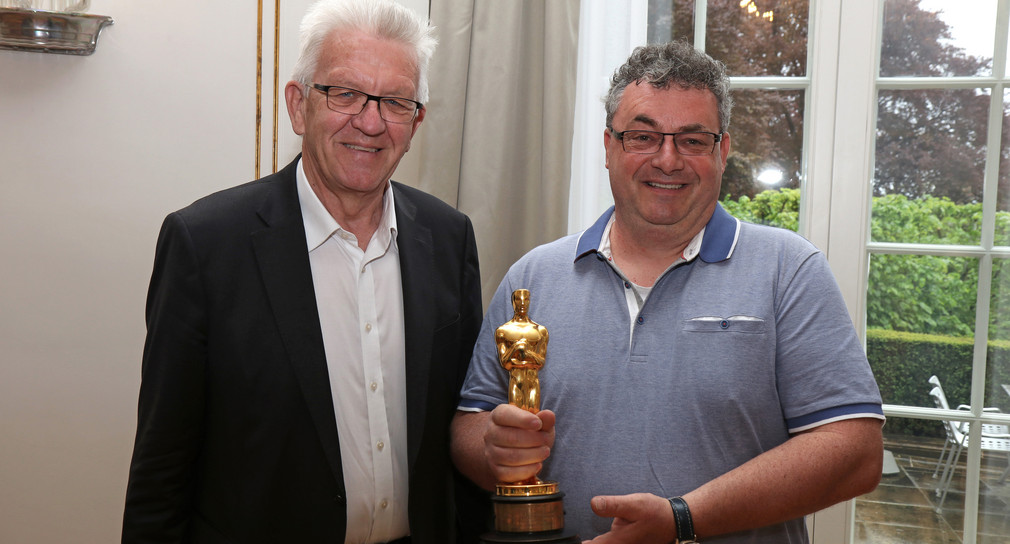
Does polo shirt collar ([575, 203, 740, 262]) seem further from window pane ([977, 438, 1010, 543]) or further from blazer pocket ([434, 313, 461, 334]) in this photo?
A: window pane ([977, 438, 1010, 543])

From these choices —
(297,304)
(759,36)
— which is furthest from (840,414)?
(759,36)

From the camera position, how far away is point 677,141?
169 cm

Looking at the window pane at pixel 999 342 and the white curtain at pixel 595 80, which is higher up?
the white curtain at pixel 595 80

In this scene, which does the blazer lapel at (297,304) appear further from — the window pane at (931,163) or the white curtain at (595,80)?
the window pane at (931,163)

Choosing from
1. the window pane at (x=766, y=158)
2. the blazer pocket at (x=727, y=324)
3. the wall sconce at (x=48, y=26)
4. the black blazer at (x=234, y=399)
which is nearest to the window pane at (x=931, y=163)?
the window pane at (x=766, y=158)

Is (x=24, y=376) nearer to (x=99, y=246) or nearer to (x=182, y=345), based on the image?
(x=99, y=246)

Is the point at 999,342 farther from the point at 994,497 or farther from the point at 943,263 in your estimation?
the point at 994,497

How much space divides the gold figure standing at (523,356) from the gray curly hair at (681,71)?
555mm

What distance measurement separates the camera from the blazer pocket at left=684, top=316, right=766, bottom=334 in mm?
1585

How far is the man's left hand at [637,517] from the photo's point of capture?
1402 millimetres

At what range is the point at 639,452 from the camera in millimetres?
1582

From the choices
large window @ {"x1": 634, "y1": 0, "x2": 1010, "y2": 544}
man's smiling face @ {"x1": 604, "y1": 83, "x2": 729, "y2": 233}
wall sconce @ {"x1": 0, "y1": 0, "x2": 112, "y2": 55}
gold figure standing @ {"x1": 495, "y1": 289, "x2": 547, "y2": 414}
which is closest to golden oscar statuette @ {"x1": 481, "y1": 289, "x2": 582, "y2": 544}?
gold figure standing @ {"x1": 495, "y1": 289, "x2": 547, "y2": 414}

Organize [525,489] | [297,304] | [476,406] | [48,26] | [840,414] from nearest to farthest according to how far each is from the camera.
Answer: [525,489]
[840,414]
[297,304]
[476,406]
[48,26]

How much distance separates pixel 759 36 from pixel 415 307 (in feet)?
5.24
